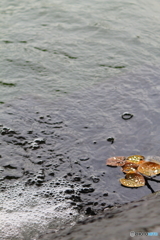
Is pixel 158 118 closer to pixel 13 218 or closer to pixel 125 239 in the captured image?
pixel 13 218

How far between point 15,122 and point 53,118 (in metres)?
0.50

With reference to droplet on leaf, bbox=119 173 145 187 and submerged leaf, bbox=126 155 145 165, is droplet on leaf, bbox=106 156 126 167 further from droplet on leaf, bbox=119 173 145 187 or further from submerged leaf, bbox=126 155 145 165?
droplet on leaf, bbox=119 173 145 187

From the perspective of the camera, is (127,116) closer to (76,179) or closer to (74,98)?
(74,98)

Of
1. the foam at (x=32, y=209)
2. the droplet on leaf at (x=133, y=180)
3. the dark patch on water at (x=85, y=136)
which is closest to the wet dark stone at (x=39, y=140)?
the dark patch on water at (x=85, y=136)

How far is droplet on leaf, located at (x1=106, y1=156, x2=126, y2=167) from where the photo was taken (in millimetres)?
3539

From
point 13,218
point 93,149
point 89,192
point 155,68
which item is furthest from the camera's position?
point 155,68

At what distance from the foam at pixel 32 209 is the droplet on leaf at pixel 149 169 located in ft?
2.66

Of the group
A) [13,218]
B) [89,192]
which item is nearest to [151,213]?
[89,192]

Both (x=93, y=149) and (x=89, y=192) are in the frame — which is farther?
(x=93, y=149)

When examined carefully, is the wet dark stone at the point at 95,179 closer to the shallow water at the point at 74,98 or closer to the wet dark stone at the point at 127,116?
the shallow water at the point at 74,98

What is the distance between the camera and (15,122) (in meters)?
4.28

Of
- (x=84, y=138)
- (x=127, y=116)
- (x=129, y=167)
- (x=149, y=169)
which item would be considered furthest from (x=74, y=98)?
(x=149, y=169)

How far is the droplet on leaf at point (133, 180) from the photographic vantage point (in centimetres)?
330

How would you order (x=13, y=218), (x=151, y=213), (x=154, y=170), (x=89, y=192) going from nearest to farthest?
(x=151, y=213) → (x=13, y=218) → (x=89, y=192) → (x=154, y=170)
